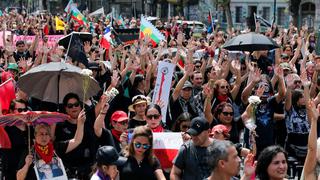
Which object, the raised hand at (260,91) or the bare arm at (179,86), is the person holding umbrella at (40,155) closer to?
the bare arm at (179,86)

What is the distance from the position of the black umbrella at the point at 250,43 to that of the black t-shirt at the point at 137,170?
20.7ft

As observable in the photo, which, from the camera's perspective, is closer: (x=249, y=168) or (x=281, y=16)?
(x=249, y=168)

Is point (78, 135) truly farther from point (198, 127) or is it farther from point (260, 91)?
point (260, 91)

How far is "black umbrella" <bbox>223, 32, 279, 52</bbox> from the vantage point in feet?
41.9

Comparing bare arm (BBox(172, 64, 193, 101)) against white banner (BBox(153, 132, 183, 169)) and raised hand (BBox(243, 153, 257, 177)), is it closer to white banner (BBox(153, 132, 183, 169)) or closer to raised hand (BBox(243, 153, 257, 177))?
white banner (BBox(153, 132, 183, 169))

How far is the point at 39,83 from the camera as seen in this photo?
8492 mm

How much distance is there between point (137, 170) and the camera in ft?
21.8

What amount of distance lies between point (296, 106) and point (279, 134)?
85cm

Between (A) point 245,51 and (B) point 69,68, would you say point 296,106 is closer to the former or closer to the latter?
(B) point 69,68

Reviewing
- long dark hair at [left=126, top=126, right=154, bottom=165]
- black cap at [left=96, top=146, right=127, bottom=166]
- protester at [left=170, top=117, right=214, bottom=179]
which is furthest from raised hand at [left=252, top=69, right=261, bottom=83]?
black cap at [left=96, top=146, right=127, bottom=166]

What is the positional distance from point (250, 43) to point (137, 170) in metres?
6.45

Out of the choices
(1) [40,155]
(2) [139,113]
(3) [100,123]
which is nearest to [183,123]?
(2) [139,113]

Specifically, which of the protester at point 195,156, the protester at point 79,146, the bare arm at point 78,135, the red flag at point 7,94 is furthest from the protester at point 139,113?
the protester at point 195,156

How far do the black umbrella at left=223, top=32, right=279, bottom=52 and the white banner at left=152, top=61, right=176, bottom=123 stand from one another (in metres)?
3.14
